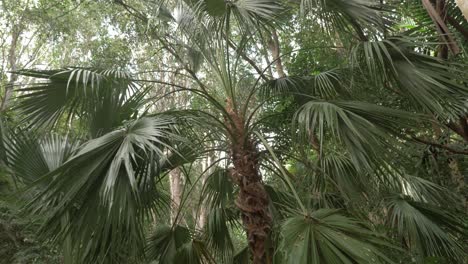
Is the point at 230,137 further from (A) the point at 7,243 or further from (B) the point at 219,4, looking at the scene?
(A) the point at 7,243

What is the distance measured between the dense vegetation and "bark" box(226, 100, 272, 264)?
0.03 ft

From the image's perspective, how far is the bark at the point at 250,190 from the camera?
3119 millimetres

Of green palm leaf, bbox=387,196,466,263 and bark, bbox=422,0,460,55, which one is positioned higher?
bark, bbox=422,0,460,55

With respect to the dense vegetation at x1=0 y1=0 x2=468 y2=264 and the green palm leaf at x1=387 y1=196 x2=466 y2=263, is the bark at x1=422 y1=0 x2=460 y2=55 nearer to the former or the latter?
the dense vegetation at x1=0 y1=0 x2=468 y2=264

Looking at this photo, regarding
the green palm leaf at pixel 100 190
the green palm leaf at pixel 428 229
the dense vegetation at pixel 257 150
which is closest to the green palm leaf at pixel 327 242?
the dense vegetation at pixel 257 150

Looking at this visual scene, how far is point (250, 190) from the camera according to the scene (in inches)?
125

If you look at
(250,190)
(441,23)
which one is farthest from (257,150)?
(441,23)

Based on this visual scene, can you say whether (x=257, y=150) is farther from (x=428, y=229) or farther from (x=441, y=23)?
(x=441, y=23)

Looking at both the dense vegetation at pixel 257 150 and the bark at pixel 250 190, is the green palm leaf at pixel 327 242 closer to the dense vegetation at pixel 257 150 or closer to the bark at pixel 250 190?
the dense vegetation at pixel 257 150

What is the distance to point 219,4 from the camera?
2980 mm

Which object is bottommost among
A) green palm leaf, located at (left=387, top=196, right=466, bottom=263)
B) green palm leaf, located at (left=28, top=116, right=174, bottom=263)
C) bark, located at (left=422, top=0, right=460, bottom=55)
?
green palm leaf, located at (left=387, top=196, right=466, bottom=263)

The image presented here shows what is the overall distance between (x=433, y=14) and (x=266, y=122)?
62.1 inches

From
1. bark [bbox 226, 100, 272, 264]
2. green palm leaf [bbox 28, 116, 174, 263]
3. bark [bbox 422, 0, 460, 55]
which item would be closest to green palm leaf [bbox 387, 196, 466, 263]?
bark [bbox 226, 100, 272, 264]

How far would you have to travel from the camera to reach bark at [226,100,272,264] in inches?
123
